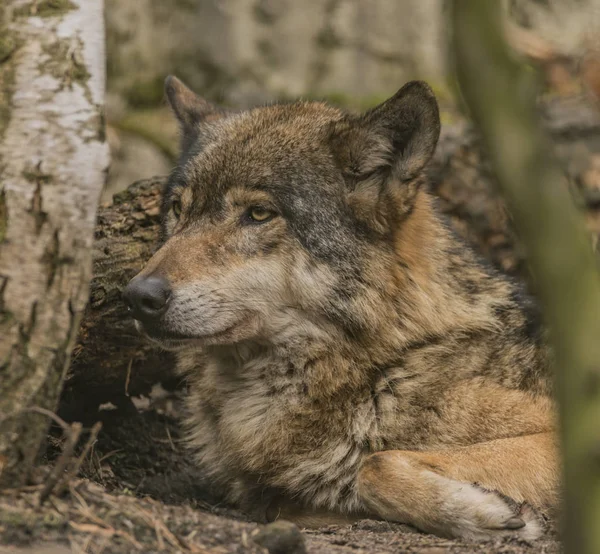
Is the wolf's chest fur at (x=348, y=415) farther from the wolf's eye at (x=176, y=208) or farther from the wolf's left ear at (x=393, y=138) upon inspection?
the wolf's left ear at (x=393, y=138)

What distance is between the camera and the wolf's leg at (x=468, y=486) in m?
4.03

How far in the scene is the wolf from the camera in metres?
4.41

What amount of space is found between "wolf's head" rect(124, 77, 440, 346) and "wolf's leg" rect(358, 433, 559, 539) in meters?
0.82

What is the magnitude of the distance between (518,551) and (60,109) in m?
2.72

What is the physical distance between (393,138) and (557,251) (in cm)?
257

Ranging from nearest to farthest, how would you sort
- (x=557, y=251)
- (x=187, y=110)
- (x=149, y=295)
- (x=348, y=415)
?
(x=557, y=251) < (x=149, y=295) < (x=348, y=415) < (x=187, y=110)

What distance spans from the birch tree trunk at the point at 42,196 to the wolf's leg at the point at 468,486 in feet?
5.30

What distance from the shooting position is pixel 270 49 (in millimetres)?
11266

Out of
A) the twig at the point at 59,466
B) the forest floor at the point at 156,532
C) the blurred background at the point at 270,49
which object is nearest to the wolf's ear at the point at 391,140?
the forest floor at the point at 156,532

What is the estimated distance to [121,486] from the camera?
512 cm

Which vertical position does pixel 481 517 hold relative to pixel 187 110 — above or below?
below

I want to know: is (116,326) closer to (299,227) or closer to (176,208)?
(176,208)

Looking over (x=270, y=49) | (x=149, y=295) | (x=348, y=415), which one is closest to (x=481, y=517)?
(x=348, y=415)

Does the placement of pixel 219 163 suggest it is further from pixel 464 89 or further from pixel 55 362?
pixel 464 89
